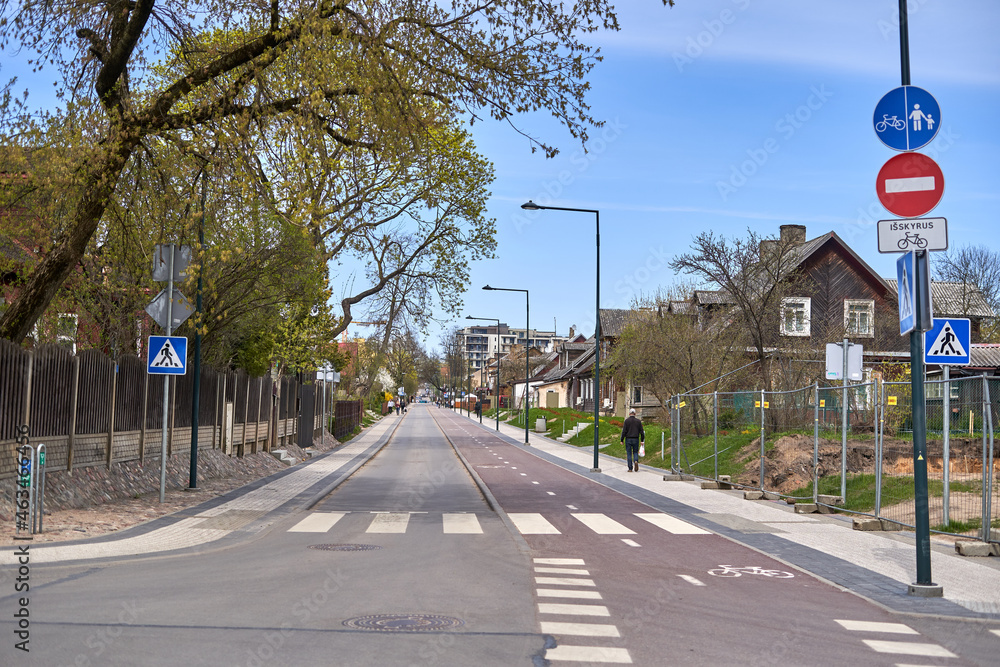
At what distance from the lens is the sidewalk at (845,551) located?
333 inches

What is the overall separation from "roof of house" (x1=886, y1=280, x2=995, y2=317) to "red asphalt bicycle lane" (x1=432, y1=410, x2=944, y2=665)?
1479 inches

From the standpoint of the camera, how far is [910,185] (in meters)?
9.21

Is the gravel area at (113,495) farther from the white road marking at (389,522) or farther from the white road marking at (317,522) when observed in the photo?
the white road marking at (389,522)

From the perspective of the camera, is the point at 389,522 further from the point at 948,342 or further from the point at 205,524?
the point at 948,342

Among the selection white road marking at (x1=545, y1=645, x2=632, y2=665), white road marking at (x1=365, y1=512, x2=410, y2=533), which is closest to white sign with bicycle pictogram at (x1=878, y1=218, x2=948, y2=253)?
white road marking at (x1=545, y1=645, x2=632, y2=665)

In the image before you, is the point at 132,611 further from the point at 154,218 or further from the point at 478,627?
the point at 154,218

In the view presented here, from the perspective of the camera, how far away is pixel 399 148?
47.3 feet

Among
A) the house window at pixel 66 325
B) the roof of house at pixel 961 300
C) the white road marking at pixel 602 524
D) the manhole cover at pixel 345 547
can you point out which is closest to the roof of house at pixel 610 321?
the roof of house at pixel 961 300

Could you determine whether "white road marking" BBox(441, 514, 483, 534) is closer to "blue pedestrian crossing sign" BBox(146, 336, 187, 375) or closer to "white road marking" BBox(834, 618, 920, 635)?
"blue pedestrian crossing sign" BBox(146, 336, 187, 375)

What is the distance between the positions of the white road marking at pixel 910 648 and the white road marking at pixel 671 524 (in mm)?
6438

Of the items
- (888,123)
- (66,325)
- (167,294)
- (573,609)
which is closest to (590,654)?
(573,609)

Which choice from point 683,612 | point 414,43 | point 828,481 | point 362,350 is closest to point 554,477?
point 828,481

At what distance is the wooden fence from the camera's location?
12.2 m

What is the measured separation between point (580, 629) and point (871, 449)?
15.2m
